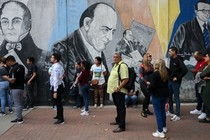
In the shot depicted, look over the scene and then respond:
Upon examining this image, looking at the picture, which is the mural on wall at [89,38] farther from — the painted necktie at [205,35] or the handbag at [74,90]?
the painted necktie at [205,35]

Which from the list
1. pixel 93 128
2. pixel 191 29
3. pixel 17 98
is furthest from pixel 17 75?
pixel 191 29

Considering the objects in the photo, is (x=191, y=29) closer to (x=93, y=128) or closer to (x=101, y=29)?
Answer: (x=101, y=29)

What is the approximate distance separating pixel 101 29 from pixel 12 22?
3215mm

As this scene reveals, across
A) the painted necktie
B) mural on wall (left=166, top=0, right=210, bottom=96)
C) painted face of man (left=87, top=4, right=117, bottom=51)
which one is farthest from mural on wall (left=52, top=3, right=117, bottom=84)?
the painted necktie

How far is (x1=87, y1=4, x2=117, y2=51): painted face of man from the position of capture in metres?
12.1

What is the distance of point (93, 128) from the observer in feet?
28.4

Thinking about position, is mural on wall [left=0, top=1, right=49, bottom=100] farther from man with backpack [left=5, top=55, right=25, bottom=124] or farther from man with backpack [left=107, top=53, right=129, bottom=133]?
man with backpack [left=107, top=53, right=129, bottom=133]

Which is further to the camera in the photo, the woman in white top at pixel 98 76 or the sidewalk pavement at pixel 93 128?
the woman in white top at pixel 98 76

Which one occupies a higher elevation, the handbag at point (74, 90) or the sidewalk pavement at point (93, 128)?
the handbag at point (74, 90)

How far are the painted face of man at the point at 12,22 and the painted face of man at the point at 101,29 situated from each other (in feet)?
7.96

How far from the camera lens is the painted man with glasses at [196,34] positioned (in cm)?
1216

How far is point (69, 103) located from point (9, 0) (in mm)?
4286

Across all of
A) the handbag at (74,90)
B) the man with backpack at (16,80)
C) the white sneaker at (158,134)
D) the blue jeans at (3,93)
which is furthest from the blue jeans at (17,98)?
the white sneaker at (158,134)

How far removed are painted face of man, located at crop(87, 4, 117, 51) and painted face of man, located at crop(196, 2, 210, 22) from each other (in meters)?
3.06
